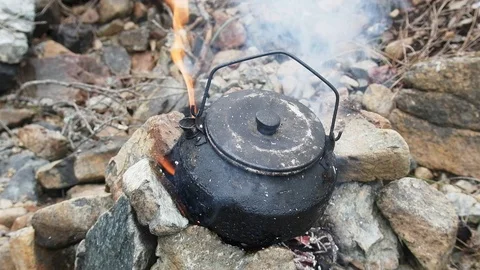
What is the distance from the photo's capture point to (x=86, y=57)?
199 inches

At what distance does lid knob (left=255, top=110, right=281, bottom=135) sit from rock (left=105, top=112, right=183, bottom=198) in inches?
24.3

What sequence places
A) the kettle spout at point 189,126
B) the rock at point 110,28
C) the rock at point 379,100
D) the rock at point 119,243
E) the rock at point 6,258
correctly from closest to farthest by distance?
1. the kettle spout at point 189,126
2. the rock at point 119,243
3. the rock at point 6,258
4. the rock at point 379,100
5. the rock at point 110,28

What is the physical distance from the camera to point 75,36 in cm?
527

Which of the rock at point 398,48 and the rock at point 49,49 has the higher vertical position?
the rock at point 398,48

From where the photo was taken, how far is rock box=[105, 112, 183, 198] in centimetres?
272

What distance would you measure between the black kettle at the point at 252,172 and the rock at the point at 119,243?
325 millimetres

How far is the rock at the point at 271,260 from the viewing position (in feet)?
7.38

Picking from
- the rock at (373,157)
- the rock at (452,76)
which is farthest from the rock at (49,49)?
the rock at (452,76)

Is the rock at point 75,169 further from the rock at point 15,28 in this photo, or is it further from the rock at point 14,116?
the rock at point 15,28

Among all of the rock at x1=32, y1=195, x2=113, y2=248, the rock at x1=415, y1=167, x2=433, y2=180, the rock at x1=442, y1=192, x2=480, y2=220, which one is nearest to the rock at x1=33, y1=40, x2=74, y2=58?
Answer: the rock at x1=32, y1=195, x2=113, y2=248

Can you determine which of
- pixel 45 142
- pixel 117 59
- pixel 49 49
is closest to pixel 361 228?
pixel 45 142

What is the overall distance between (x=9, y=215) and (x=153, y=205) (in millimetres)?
1784

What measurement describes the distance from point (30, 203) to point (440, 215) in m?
3.06

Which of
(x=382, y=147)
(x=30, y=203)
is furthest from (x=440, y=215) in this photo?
(x=30, y=203)
